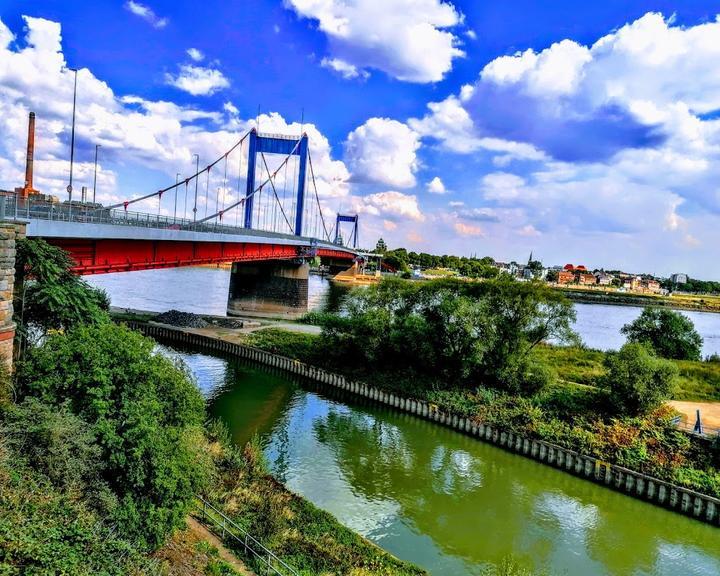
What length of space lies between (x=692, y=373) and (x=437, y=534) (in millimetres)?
30738

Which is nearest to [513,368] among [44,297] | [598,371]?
[598,371]

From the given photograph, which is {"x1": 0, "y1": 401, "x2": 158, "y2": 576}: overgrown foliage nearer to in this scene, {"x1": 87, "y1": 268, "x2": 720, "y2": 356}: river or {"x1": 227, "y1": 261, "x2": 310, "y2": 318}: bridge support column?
{"x1": 227, "y1": 261, "x2": 310, "y2": 318}: bridge support column

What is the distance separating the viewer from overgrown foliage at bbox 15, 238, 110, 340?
1617 centimetres

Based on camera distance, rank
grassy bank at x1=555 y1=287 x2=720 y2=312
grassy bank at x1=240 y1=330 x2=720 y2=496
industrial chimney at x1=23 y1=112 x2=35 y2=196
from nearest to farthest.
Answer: grassy bank at x1=240 y1=330 x2=720 y2=496 < industrial chimney at x1=23 y1=112 x2=35 y2=196 < grassy bank at x1=555 y1=287 x2=720 y2=312

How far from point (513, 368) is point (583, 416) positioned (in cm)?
508

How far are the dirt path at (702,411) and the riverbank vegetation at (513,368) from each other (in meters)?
2.20

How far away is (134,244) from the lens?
29.1m

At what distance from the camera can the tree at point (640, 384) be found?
26.2 meters

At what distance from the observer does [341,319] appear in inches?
1523

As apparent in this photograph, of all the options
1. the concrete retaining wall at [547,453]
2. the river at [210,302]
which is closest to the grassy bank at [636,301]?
the river at [210,302]

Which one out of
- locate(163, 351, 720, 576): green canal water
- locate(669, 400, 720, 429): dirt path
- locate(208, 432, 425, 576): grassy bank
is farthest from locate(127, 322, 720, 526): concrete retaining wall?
locate(208, 432, 425, 576): grassy bank

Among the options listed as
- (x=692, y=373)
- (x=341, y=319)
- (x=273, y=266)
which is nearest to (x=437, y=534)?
(x=341, y=319)

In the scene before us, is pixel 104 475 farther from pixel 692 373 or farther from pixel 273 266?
pixel 273 266

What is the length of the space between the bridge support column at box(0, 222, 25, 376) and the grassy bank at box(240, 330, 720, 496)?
22.3 m
